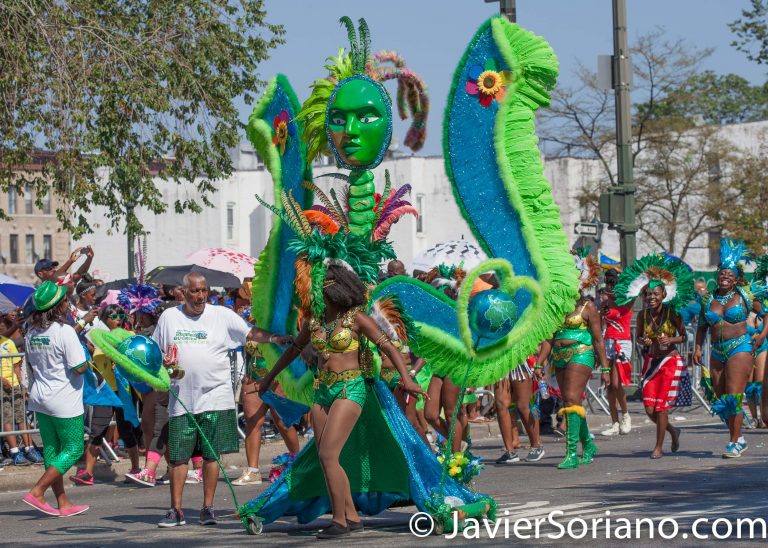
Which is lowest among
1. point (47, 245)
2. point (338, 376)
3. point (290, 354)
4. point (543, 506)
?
point (543, 506)

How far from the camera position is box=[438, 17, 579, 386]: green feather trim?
9336mm

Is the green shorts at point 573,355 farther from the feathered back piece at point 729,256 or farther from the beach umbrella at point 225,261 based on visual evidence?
the beach umbrella at point 225,261

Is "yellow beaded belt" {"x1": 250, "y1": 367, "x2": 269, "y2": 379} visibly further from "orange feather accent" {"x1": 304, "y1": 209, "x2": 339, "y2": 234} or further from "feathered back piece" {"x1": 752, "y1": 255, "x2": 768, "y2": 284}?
"feathered back piece" {"x1": 752, "y1": 255, "x2": 768, "y2": 284}

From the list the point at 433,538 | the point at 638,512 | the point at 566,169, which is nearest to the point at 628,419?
the point at 638,512

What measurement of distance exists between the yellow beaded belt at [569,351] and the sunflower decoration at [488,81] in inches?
159

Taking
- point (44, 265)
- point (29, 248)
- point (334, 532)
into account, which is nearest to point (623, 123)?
point (44, 265)

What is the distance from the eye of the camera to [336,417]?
845cm

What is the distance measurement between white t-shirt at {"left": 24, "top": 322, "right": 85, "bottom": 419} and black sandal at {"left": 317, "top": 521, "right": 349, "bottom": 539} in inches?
114

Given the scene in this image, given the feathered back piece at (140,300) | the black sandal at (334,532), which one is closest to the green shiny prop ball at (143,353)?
the black sandal at (334,532)

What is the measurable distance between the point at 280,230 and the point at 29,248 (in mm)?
68049

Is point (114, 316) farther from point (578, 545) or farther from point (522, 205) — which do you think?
point (578, 545)

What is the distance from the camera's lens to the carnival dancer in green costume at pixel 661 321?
44.2ft

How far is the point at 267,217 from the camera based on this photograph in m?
63.0

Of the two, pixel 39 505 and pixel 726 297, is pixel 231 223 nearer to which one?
pixel 726 297
